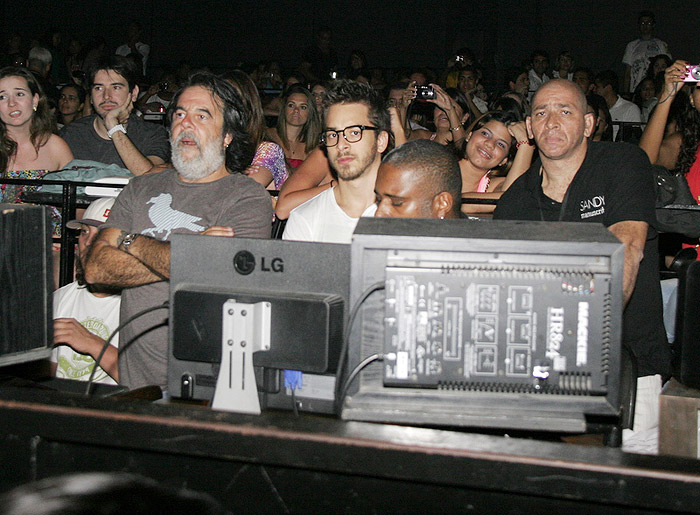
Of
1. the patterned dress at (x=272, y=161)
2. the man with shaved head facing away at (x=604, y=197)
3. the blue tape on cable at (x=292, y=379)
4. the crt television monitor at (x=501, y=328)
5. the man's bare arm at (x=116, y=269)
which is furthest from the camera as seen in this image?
the patterned dress at (x=272, y=161)

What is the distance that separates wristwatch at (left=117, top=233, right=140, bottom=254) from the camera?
2.61 meters

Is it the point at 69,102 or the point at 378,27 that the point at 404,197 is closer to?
the point at 69,102

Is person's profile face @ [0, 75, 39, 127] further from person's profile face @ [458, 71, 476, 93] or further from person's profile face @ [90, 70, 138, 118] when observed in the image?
person's profile face @ [458, 71, 476, 93]

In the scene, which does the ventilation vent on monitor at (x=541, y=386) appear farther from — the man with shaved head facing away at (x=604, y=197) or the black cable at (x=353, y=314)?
the man with shaved head facing away at (x=604, y=197)

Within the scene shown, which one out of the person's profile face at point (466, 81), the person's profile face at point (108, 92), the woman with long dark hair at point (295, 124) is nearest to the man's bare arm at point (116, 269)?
the person's profile face at point (108, 92)

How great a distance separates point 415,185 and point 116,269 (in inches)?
44.2

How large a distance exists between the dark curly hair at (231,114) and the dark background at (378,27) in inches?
342

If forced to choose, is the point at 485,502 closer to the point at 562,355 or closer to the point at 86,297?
the point at 562,355

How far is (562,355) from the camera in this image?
132cm

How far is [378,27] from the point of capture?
11.6 meters

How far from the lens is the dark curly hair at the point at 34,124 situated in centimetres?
431

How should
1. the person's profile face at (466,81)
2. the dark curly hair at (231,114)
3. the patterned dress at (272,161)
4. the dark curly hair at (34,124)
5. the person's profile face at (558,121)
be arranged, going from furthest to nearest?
1. the person's profile face at (466,81)
2. the dark curly hair at (34,124)
3. the patterned dress at (272,161)
4. the dark curly hair at (231,114)
5. the person's profile face at (558,121)

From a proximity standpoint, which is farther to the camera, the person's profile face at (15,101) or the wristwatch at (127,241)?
the person's profile face at (15,101)

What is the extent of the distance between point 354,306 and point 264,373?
1.22ft
